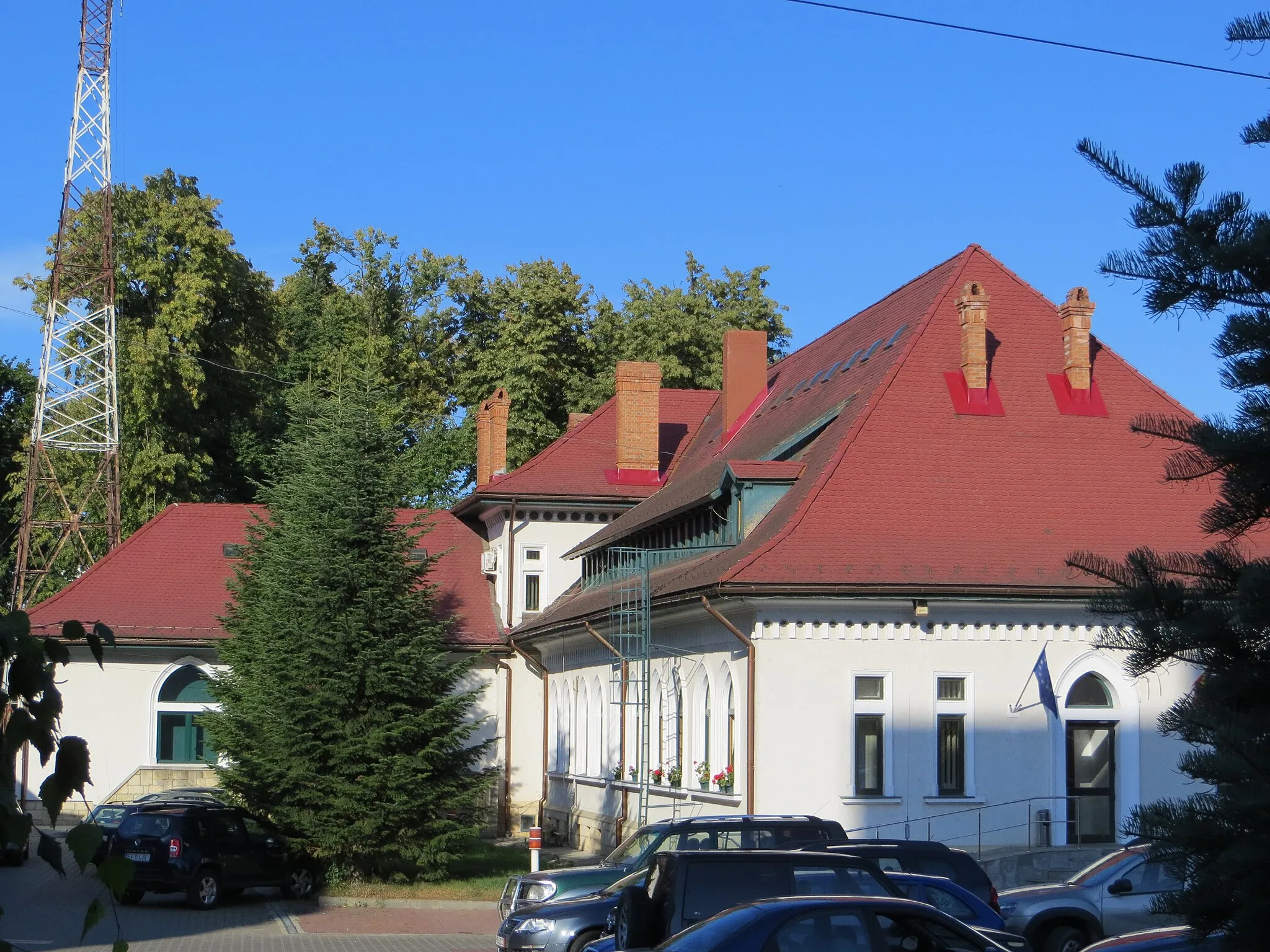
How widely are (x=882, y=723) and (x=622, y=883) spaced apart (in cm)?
921

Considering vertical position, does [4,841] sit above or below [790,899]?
above

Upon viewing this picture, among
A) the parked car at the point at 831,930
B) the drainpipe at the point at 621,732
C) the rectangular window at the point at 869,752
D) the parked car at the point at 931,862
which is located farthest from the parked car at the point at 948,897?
the drainpipe at the point at 621,732

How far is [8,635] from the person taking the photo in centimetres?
343

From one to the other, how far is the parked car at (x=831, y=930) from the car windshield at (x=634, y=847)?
723 centimetres

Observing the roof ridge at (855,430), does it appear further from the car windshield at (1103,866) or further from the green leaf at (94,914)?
the green leaf at (94,914)

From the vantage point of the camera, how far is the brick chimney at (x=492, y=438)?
1742 inches

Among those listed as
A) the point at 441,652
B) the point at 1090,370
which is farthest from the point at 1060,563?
the point at 441,652

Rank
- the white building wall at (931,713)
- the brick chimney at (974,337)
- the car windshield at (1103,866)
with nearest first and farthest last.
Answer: the car windshield at (1103,866) < the white building wall at (931,713) < the brick chimney at (974,337)

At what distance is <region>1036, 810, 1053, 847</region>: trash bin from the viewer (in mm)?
23578

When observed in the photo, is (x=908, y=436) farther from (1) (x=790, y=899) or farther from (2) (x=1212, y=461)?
(2) (x=1212, y=461)

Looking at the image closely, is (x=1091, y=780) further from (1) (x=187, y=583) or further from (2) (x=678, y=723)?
(1) (x=187, y=583)

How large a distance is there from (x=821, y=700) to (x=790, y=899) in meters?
14.1

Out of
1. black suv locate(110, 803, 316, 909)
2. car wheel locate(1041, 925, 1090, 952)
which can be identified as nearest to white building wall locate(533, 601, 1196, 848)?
car wheel locate(1041, 925, 1090, 952)

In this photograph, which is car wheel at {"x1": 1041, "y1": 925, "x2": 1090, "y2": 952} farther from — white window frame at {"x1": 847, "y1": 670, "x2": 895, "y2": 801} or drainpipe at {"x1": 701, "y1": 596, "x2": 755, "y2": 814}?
drainpipe at {"x1": 701, "y1": 596, "x2": 755, "y2": 814}
